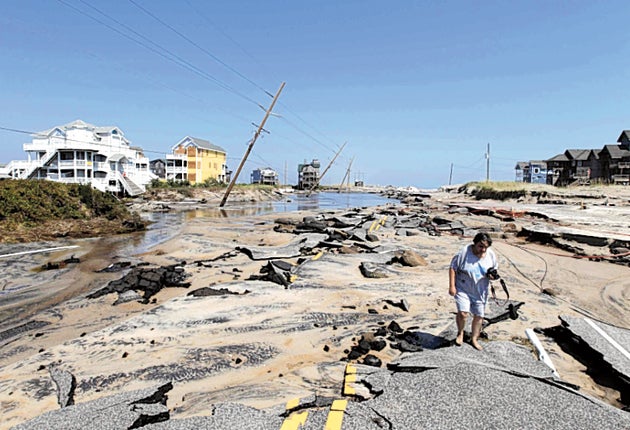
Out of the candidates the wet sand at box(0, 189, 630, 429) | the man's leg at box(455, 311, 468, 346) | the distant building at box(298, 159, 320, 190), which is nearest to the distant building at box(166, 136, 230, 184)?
the distant building at box(298, 159, 320, 190)

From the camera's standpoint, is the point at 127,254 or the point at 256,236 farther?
the point at 256,236

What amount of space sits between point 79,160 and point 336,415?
53399 millimetres

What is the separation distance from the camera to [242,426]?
339 cm

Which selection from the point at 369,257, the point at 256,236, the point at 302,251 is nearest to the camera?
the point at 369,257

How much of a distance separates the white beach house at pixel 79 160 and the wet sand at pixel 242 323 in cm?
3930

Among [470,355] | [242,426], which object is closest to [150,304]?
[242,426]

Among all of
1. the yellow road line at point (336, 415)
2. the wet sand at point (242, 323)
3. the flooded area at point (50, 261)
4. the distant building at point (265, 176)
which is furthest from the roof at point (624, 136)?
the distant building at point (265, 176)

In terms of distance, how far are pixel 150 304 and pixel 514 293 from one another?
28.5 feet

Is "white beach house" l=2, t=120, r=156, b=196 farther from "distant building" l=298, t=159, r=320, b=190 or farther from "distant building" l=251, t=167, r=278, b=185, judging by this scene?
"distant building" l=298, t=159, r=320, b=190

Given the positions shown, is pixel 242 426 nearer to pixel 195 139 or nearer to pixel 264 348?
pixel 264 348

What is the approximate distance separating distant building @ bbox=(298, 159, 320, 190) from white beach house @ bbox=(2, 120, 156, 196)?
6752 centimetres

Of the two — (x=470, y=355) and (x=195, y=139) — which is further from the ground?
(x=195, y=139)

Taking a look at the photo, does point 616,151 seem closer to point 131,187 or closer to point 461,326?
point 461,326

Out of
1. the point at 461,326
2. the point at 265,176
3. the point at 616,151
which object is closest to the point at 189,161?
the point at 265,176
